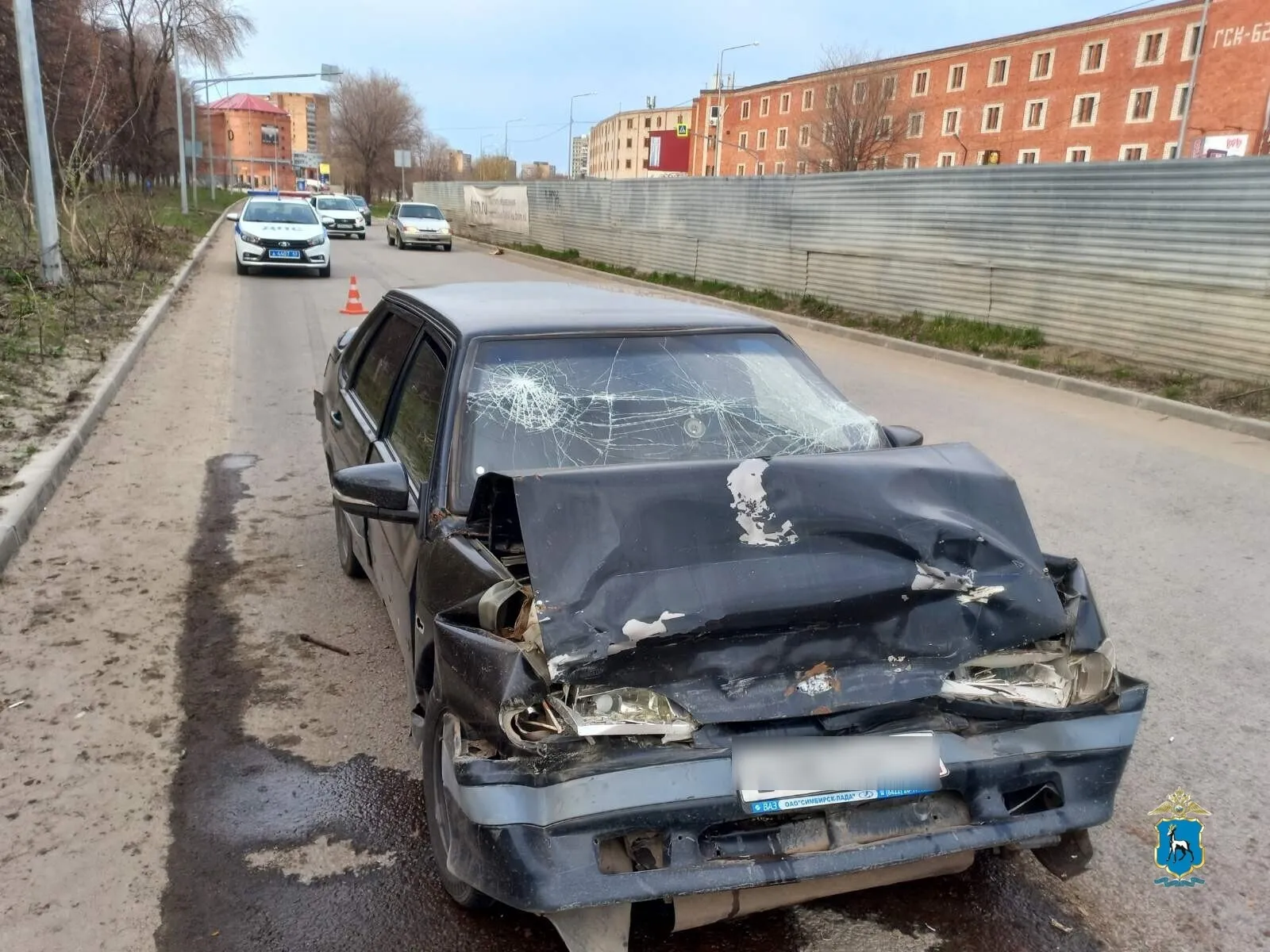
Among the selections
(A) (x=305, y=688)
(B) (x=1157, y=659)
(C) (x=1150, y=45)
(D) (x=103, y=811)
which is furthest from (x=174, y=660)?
(C) (x=1150, y=45)

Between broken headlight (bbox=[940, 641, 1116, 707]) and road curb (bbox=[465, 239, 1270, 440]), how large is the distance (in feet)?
25.7

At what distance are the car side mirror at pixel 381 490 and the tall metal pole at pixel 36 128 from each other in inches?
474

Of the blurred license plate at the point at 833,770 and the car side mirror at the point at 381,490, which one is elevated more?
the car side mirror at the point at 381,490

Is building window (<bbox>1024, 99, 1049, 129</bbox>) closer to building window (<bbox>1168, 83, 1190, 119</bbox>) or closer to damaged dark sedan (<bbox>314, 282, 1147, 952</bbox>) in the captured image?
building window (<bbox>1168, 83, 1190, 119</bbox>)

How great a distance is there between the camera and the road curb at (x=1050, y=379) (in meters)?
9.26

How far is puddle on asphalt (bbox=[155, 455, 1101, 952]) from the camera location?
251cm

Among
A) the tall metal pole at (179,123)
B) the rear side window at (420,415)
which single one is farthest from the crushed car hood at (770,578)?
the tall metal pole at (179,123)

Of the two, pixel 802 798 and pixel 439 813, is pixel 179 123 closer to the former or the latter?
pixel 439 813

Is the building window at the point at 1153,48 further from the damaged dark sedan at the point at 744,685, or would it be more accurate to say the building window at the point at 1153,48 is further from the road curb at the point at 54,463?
the damaged dark sedan at the point at 744,685

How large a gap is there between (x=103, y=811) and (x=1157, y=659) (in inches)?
164

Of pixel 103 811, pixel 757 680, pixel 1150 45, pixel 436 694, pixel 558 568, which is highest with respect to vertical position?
pixel 1150 45

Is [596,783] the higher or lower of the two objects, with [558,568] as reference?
lower

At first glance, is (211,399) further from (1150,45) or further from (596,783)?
(1150,45)

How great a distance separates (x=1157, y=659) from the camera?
422cm
